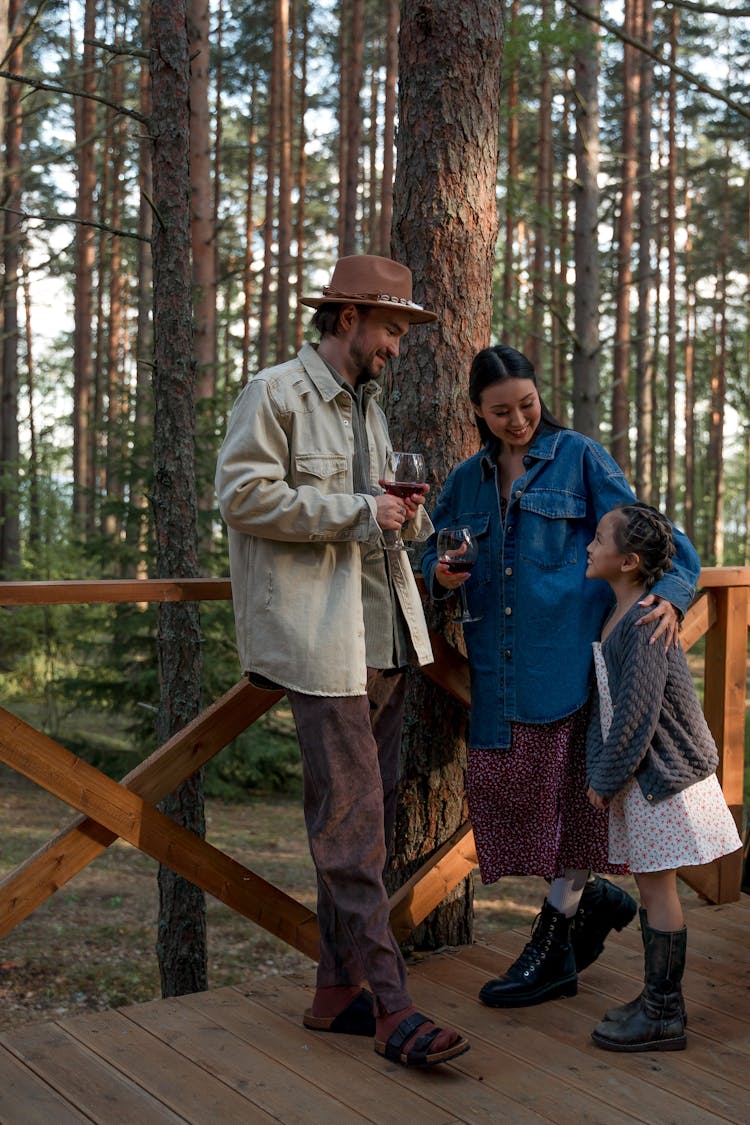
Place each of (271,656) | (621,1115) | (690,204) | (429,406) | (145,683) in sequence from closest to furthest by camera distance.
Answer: (621,1115) < (271,656) < (429,406) < (145,683) < (690,204)

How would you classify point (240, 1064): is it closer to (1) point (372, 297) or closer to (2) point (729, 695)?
(1) point (372, 297)

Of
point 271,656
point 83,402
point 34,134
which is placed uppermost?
point 34,134

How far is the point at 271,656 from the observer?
2.85 metres

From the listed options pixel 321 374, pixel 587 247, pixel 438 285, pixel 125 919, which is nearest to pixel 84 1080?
pixel 321 374

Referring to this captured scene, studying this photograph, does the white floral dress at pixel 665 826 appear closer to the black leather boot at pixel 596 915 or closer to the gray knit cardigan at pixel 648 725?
the gray knit cardigan at pixel 648 725

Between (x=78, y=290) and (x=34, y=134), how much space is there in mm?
5497

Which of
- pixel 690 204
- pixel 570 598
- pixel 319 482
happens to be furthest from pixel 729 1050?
pixel 690 204

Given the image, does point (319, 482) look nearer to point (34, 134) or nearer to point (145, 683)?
point (145, 683)

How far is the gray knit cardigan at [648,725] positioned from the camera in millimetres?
2939

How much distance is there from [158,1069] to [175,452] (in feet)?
9.51

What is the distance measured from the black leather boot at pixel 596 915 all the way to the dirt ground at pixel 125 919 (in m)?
3.42

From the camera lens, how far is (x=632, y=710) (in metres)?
2.94

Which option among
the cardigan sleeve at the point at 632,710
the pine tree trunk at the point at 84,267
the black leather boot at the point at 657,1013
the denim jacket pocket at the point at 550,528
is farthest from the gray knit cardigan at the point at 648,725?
the pine tree trunk at the point at 84,267

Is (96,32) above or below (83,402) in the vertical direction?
above
